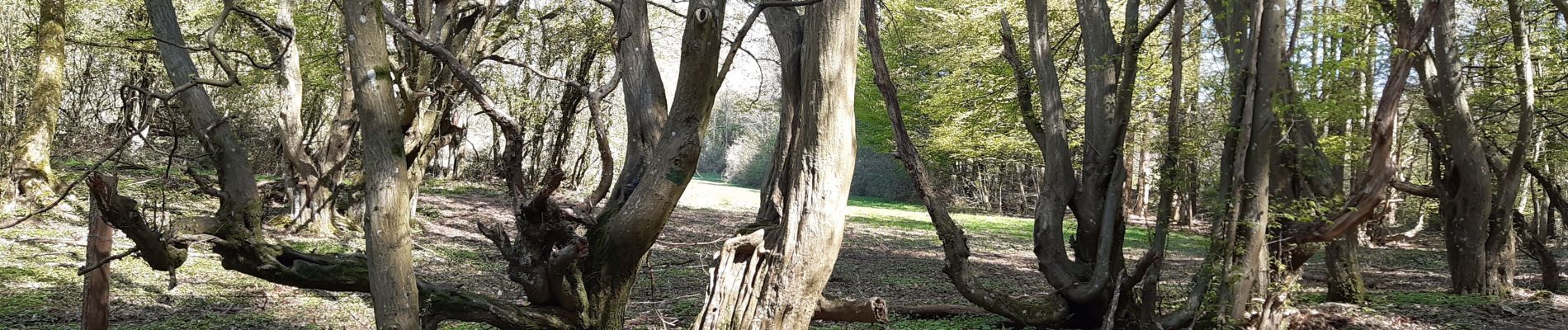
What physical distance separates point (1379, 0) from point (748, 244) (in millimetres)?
6616

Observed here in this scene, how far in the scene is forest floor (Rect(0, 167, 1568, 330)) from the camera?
6398 mm

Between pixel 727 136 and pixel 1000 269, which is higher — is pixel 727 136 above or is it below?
above

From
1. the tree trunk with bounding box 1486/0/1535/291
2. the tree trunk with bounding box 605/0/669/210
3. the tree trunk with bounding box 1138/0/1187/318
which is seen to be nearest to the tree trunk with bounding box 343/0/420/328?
the tree trunk with bounding box 605/0/669/210

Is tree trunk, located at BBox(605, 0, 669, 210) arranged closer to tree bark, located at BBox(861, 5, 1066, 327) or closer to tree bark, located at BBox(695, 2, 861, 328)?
tree bark, located at BBox(695, 2, 861, 328)

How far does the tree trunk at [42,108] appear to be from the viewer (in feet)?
34.2

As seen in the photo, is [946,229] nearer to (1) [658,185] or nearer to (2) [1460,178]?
(1) [658,185]

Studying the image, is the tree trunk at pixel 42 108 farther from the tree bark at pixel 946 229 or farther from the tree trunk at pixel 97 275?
the tree bark at pixel 946 229

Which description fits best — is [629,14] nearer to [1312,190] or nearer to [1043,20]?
A: [1043,20]

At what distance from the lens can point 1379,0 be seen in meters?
7.97

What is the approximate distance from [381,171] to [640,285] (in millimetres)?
6156

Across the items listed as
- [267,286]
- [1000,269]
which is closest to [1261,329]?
[1000,269]

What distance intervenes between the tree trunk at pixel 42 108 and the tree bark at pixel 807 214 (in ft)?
33.2

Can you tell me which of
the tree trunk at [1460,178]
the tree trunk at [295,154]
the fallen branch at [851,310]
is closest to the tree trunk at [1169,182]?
the fallen branch at [851,310]

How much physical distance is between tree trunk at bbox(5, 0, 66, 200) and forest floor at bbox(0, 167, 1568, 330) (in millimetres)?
768
